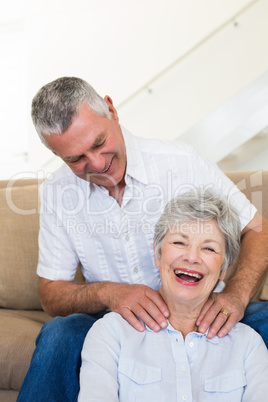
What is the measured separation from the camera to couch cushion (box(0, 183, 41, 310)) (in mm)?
2381

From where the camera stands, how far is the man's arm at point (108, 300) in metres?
1.52

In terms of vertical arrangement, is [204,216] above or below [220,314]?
above

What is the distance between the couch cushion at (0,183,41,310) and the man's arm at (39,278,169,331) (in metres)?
0.48

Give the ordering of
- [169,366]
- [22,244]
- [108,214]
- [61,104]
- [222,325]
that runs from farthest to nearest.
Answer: [22,244], [108,214], [61,104], [222,325], [169,366]

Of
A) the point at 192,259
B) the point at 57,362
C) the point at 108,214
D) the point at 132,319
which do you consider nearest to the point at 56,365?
the point at 57,362

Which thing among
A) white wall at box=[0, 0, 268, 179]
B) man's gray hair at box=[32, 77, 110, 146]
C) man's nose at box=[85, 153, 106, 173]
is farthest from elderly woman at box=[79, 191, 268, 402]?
white wall at box=[0, 0, 268, 179]

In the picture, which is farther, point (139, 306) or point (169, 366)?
point (139, 306)

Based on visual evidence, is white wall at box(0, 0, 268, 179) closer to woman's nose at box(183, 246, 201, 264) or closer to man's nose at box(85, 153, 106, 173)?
man's nose at box(85, 153, 106, 173)

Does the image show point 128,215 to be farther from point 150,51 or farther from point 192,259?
point 150,51

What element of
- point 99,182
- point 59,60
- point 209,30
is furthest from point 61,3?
point 99,182

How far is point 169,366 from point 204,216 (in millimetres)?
434

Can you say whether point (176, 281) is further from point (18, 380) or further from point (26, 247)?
point (26, 247)

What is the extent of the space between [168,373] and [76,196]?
2.51ft

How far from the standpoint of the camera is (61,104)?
5.42ft
